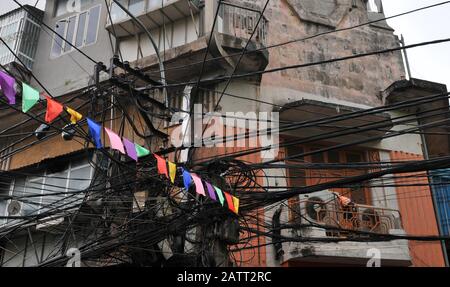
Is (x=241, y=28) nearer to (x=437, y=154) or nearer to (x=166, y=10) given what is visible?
(x=166, y=10)

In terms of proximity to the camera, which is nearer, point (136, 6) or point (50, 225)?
point (50, 225)

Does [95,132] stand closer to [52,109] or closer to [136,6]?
[52,109]

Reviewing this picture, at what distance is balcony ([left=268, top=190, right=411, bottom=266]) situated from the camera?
8.91 metres

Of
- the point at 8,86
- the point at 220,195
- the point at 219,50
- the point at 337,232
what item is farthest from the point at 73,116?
the point at 337,232

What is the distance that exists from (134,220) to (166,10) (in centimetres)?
461

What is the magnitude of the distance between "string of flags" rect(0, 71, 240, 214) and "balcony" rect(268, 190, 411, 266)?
2656 mm

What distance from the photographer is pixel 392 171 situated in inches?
223

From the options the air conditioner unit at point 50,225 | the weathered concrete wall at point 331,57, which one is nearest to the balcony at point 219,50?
the weathered concrete wall at point 331,57

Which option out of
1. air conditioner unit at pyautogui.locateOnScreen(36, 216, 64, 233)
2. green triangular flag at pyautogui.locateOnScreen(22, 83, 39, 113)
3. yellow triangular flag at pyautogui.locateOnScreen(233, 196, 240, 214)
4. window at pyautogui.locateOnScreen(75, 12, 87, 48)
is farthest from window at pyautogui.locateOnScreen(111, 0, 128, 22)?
green triangular flag at pyautogui.locateOnScreen(22, 83, 39, 113)

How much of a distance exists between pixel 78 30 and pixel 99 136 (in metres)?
7.59

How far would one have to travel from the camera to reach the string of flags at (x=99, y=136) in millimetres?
4789

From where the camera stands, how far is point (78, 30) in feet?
39.8

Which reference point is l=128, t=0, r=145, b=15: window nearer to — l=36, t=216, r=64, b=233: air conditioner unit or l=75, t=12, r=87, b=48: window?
l=75, t=12, r=87, b=48: window
